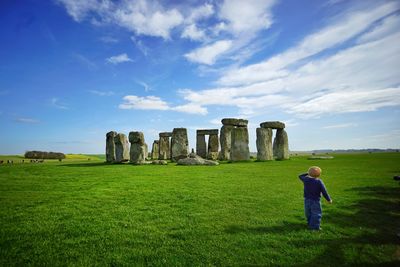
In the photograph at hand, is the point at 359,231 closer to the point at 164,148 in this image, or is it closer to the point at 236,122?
the point at 236,122

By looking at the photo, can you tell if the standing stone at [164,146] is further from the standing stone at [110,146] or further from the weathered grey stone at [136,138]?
the weathered grey stone at [136,138]

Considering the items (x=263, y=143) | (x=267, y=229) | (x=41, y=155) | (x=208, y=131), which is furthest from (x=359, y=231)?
(x=41, y=155)

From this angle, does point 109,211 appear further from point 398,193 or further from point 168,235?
point 398,193

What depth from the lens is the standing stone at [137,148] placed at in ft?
73.0

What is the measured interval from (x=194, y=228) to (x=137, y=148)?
57.3 ft

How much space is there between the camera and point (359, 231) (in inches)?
222

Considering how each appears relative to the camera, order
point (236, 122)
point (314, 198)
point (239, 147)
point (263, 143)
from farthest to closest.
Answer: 1. point (236, 122)
2. point (263, 143)
3. point (239, 147)
4. point (314, 198)

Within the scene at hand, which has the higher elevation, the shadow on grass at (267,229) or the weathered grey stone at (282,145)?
the weathered grey stone at (282,145)

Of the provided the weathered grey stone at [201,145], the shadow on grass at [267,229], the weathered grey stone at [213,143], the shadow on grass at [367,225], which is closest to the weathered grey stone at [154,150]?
the weathered grey stone at [201,145]

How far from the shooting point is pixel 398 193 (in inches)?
358

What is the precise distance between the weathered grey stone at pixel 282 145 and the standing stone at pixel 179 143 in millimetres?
9165

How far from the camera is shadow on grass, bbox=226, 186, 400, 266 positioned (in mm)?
4453

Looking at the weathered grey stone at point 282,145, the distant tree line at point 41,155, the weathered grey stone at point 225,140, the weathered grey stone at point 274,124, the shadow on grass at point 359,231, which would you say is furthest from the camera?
the distant tree line at point 41,155

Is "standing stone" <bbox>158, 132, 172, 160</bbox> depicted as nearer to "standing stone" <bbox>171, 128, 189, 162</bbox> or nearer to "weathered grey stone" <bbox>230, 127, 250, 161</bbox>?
"standing stone" <bbox>171, 128, 189, 162</bbox>
